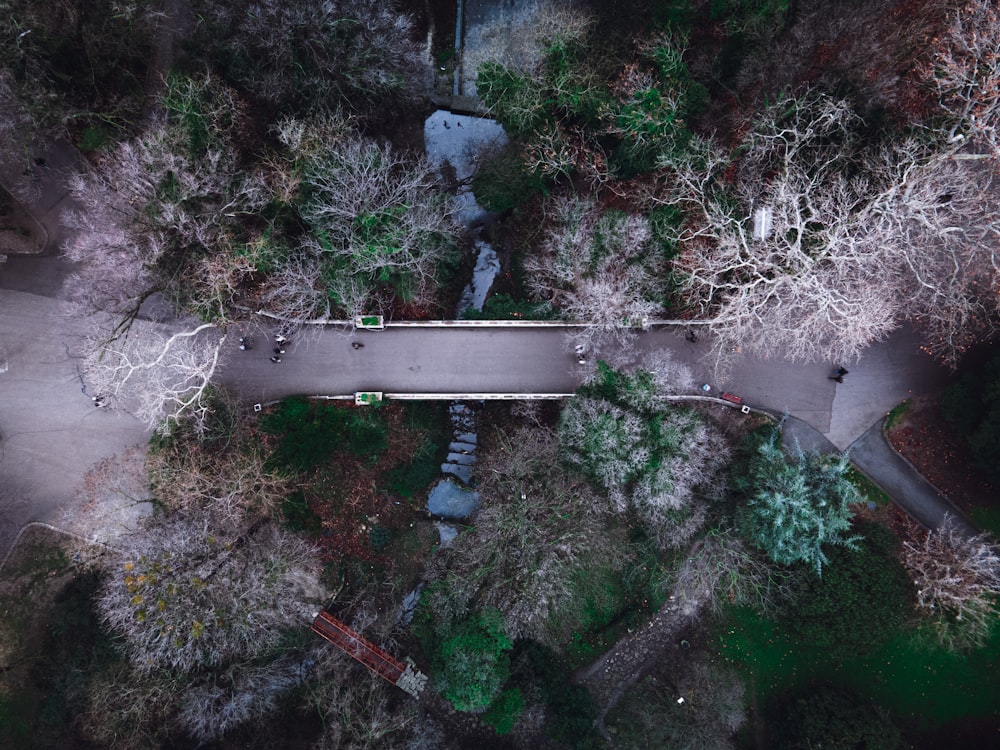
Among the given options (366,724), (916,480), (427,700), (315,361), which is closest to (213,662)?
(366,724)

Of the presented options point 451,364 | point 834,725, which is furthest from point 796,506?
point 451,364

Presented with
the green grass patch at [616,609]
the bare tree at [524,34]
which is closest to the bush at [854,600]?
the green grass patch at [616,609]

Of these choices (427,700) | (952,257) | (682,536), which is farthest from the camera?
(427,700)

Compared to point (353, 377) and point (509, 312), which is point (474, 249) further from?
point (353, 377)

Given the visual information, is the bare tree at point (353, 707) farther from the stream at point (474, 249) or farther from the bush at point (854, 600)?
the bush at point (854, 600)

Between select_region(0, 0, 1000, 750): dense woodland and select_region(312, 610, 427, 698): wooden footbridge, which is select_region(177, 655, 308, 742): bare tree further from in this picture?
select_region(312, 610, 427, 698): wooden footbridge

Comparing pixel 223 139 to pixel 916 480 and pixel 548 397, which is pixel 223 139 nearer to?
pixel 548 397
